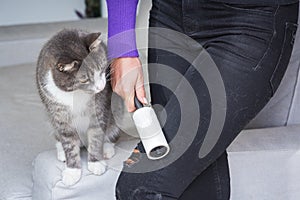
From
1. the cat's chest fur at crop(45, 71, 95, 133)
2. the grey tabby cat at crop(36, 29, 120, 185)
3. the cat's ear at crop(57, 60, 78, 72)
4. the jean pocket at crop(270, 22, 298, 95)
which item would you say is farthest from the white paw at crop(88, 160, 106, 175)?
the jean pocket at crop(270, 22, 298, 95)

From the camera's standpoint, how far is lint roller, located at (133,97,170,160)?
2.77ft

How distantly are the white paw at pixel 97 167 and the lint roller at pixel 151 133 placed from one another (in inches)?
7.2

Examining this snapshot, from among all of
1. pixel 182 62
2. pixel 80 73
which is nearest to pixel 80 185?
pixel 80 73

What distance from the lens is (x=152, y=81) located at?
1.05 metres

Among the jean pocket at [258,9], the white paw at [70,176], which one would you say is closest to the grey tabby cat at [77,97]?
the white paw at [70,176]

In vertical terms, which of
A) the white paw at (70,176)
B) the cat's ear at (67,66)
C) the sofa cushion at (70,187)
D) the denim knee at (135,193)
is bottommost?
the sofa cushion at (70,187)

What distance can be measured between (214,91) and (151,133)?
0.45 ft

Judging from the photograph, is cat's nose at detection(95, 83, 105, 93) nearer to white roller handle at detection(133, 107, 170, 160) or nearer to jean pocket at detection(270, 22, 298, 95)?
white roller handle at detection(133, 107, 170, 160)

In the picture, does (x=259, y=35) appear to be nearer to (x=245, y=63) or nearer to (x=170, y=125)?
(x=245, y=63)

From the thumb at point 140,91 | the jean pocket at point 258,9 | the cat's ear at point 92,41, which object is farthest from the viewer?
the cat's ear at point 92,41

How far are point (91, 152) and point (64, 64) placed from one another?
0.23m

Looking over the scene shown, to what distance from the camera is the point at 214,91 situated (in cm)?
83

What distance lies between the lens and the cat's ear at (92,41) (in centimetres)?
104

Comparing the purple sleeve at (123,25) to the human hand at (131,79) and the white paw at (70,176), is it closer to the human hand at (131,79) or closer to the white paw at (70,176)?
the human hand at (131,79)
